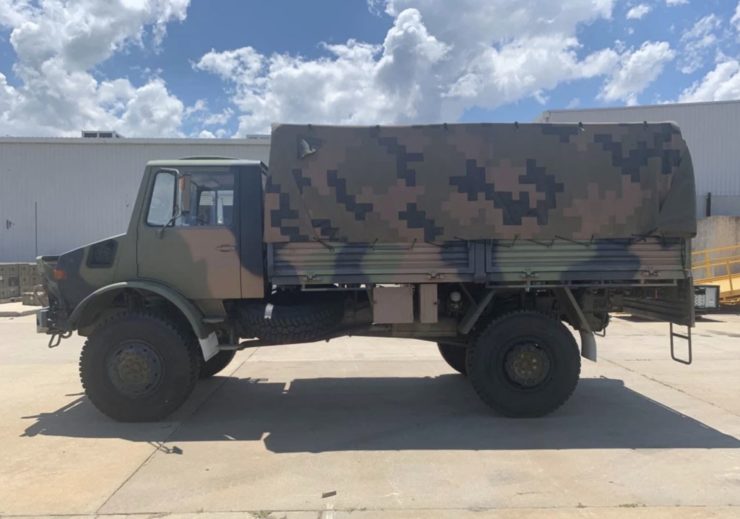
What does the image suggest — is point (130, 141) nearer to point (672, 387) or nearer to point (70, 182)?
point (70, 182)

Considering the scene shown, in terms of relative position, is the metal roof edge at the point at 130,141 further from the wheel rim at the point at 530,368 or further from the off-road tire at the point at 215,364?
the wheel rim at the point at 530,368

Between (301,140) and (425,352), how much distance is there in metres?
5.44

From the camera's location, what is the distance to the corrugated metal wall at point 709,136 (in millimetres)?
21578

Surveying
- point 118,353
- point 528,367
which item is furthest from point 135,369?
point 528,367

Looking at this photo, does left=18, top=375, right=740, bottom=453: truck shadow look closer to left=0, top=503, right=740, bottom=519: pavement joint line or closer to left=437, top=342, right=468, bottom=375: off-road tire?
left=437, top=342, right=468, bottom=375: off-road tire

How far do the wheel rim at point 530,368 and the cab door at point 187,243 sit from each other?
2.92 meters

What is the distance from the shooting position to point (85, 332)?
6035 millimetres

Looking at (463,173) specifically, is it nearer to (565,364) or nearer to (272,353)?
(565,364)

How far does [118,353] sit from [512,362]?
13.0 ft

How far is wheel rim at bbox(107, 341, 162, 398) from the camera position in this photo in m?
5.57

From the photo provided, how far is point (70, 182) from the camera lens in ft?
79.4

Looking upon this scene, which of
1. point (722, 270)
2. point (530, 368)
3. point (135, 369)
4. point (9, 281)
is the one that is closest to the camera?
point (135, 369)

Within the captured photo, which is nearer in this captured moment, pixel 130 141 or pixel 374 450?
pixel 374 450

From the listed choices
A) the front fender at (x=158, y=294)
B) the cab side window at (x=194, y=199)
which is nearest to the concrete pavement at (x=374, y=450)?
the front fender at (x=158, y=294)
